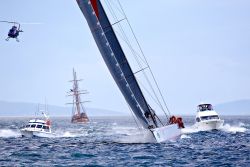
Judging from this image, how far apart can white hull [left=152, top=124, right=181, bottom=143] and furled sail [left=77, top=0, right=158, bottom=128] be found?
0.76 meters

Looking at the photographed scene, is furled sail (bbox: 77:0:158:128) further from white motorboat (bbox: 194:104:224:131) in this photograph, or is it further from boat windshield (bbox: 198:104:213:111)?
boat windshield (bbox: 198:104:213:111)

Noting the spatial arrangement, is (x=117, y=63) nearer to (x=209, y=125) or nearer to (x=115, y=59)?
(x=115, y=59)

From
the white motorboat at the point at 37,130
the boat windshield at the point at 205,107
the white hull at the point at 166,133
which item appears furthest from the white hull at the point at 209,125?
the white hull at the point at 166,133

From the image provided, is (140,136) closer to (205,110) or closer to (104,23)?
(104,23)

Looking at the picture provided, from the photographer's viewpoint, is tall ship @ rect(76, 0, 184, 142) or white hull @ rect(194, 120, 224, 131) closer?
tall ship @ rect(76, 0, 184, 142)

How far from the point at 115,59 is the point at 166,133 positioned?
6.58 metres

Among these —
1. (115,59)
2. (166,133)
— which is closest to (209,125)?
(166,133)

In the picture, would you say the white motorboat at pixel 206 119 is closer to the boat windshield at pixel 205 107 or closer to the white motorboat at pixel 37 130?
the boat windshield at pixel 205 107

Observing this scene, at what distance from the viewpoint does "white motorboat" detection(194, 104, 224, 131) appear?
55.3 m

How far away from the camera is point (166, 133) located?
A: 1222 inches

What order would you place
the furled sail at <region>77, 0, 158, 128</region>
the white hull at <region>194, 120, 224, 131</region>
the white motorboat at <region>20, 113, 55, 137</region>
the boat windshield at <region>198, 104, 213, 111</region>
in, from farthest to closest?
the boat windshield at <region>198, 104, 213, 111</region> < the white hull at <region>194, 120, 224, 131</region> < the white motorboat at <region>20, 113, 55, 137</region> < the furled sail at <region>77, 0, 158, 128</region>

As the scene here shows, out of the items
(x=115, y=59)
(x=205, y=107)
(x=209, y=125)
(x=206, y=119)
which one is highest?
(x=115, y=59)

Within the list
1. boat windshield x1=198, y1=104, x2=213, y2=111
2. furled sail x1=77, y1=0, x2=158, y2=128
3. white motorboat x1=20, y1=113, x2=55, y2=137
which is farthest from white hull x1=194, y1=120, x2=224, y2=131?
furled sail x1=77, y1=0, x2=158, y2=128

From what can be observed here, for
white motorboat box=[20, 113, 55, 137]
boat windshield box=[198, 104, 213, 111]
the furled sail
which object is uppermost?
the furled sail
